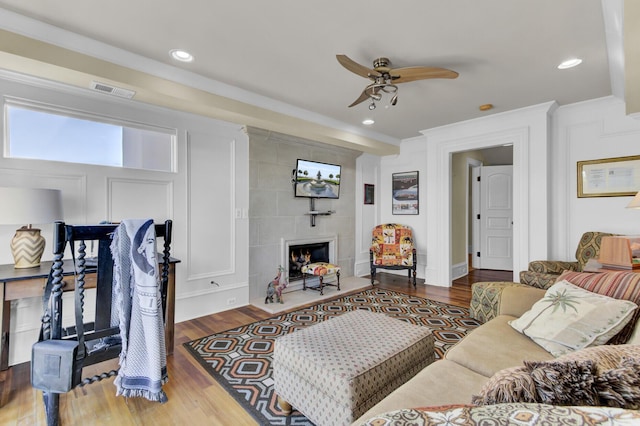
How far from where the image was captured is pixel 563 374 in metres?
0.65

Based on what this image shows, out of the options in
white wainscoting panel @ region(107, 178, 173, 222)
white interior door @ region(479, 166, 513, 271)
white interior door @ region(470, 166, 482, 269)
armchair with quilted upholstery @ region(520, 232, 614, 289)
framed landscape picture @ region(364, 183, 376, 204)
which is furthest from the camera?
white interior door @ region(470, 166, 482, 269)

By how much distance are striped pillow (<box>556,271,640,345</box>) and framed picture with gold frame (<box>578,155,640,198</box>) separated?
2395 millimetres

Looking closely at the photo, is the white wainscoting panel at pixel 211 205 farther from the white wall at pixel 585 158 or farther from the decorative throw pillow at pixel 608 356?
the white wall at pixel 585 158

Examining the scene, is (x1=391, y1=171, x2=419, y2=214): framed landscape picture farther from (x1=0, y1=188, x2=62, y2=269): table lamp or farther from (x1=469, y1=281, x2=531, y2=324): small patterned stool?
(x1=0, y1=188, x2=62, y2=269): table lamp

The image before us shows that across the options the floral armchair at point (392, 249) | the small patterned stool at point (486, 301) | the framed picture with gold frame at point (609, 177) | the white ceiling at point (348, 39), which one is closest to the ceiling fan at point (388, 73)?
the white ceiling at point (348, 39)

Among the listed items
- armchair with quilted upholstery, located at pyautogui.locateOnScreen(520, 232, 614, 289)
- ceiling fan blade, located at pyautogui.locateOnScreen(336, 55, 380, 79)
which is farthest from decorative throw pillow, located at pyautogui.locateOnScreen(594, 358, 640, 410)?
armchair with quilted upholstery, located at pyautogui.locateOnScreen(520, 232, 614, 289)

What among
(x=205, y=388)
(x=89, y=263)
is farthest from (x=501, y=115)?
(x=89, y=263)

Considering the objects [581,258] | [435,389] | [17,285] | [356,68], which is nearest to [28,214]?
[17,285]

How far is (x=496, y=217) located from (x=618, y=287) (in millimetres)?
4894

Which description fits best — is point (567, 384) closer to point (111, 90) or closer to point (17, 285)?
point (17, 285)

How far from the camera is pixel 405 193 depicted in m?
5.33

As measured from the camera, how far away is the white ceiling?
1.91m

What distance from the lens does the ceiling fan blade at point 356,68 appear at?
2186 mm

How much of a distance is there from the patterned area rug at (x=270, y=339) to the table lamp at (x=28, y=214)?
52.3 inches
